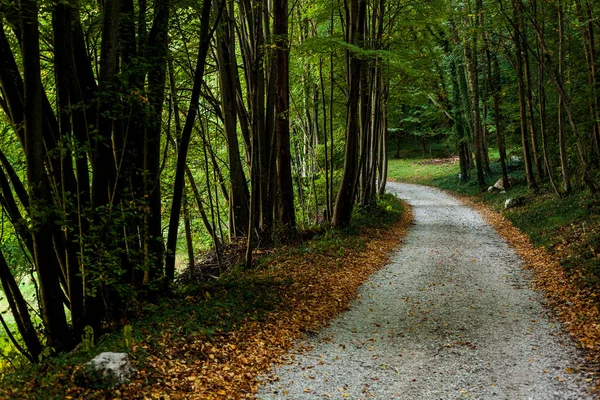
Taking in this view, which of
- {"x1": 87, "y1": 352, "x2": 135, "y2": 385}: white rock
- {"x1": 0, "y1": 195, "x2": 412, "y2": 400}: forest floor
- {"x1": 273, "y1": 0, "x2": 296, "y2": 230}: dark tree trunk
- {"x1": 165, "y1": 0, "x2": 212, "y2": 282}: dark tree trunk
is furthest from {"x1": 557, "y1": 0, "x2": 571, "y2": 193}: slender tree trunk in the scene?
{"x1": 87, "y1": 352, "x2": 135, "y2": 385}: white rock

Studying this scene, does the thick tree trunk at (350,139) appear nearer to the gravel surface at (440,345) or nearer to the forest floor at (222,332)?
the forest floor at (222,332)

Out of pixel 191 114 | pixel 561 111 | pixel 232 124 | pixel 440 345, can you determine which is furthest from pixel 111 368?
pixel 561 111

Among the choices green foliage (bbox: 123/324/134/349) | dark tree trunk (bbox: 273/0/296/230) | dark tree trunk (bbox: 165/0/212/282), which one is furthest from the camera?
dark tree trunk (bbox: 273/0/296/230)

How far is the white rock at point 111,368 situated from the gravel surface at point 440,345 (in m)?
1.45

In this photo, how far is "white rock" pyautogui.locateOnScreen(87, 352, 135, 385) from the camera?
4648 millimetres

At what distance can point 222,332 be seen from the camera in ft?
21.8

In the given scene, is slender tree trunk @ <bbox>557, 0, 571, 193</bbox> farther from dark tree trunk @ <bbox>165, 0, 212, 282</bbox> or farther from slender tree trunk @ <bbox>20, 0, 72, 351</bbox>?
slender tree trunk @ <bbox>20, 0, 72, 351</bbox>

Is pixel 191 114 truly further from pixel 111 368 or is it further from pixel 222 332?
pixel 111 368

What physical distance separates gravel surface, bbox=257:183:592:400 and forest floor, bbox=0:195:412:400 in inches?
14.7

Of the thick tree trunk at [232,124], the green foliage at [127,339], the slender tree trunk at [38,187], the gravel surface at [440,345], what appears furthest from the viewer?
the thick tree trunk at [232,124]

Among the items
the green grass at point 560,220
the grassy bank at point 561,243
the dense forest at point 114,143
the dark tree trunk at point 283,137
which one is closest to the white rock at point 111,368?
the dense forest at point 114,143

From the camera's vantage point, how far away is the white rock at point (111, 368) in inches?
183

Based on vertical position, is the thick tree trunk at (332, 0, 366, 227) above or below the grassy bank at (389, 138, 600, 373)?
above

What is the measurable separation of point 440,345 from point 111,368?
4375 millimetres
